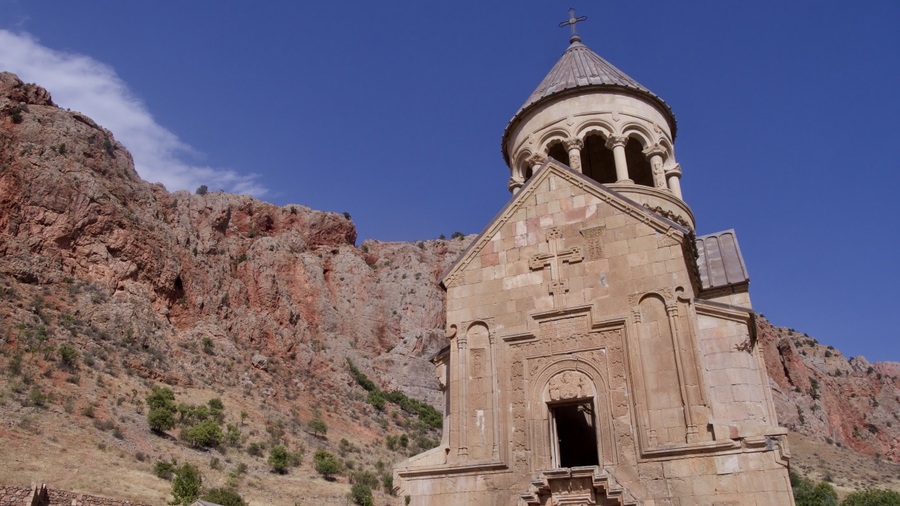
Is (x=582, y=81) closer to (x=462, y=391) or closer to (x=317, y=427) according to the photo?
(x=462, y=391)

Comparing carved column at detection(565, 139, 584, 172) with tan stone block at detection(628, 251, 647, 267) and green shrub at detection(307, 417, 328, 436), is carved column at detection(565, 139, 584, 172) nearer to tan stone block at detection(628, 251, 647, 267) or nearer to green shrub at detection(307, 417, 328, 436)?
tan stone block at detection(628, 251, 647, 267)

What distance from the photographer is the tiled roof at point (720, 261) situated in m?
10.9

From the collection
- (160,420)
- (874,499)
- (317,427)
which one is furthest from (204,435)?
(874,499)

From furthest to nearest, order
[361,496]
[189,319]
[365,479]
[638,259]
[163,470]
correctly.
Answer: [189,319] < [365,479] < [361,496] < [163,470] < [638,259]

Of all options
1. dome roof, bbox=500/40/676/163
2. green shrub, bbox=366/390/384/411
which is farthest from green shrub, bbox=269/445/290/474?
dome roof, bbox=500/40/676/163

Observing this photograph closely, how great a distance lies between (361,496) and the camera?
29.3 metres

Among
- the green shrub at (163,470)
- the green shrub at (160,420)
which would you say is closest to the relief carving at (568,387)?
the green shrub at (163,470)

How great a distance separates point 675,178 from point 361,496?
21.0 m

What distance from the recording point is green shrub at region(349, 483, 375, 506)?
2889 cm

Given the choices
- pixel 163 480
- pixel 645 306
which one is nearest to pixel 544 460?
pixel 645 306

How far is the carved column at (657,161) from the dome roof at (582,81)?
3.73 ft

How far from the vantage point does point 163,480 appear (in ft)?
79.9

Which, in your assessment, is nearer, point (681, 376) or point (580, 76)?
point (681, 376)

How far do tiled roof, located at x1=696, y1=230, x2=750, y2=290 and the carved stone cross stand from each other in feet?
8.59
